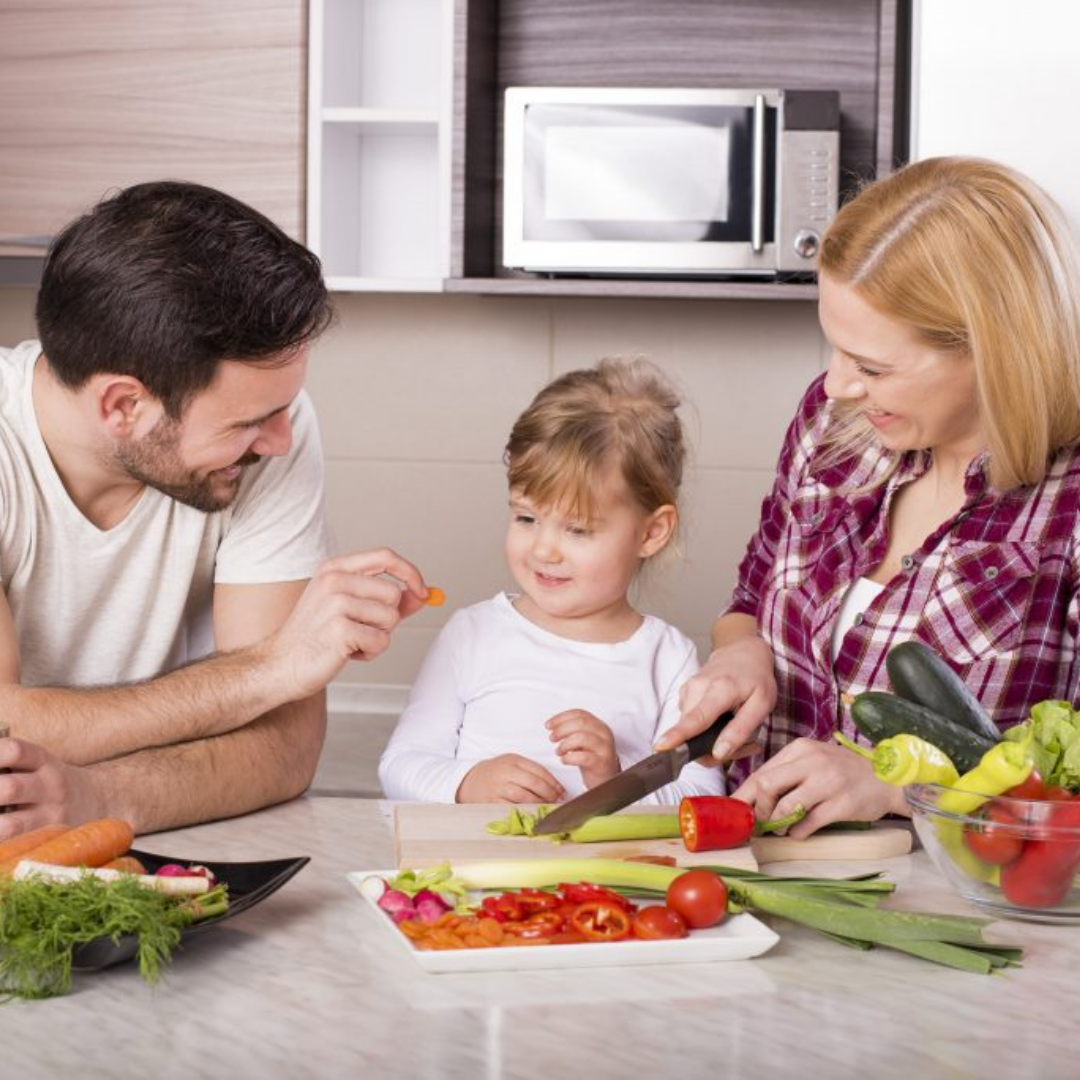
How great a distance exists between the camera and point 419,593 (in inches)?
64.2

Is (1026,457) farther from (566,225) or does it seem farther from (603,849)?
(566,225)

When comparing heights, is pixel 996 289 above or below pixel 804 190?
below

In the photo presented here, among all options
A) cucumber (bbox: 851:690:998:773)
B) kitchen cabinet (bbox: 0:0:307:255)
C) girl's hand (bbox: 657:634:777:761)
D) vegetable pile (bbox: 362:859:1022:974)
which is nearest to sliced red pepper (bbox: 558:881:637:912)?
vegetable pile (bbox: 362:859:1022:974)

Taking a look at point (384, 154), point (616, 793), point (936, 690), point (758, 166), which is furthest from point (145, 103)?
point (936, 690)

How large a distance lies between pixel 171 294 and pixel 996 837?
0.99m

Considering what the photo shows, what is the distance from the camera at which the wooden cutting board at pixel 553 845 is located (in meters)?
1.31

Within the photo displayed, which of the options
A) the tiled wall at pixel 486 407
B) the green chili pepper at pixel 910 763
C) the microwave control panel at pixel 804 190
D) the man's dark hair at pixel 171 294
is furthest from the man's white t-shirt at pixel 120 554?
the tiled wall at pixel 486 407

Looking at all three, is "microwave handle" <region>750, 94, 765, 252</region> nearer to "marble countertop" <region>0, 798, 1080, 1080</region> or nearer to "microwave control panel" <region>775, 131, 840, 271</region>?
"microwave control panel" <region>775, 131, 840, 271</region>

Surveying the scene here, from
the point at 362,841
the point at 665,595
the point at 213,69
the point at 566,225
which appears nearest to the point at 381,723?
the point at 665,595

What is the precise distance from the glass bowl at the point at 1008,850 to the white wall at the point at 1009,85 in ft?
4.31

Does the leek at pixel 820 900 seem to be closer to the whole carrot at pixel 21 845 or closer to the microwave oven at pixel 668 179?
the whole carrot at pixel 21 845

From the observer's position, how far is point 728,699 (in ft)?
5.34

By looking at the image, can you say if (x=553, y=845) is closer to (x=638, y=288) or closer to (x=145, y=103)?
(x=638, y=288)

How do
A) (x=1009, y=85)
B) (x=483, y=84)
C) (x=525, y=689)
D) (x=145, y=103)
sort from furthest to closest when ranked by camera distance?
1. (x=483, y=84)
2. (x=145, y=103)
3. (x=1009, y=85)
4. (x=525, y=689)
